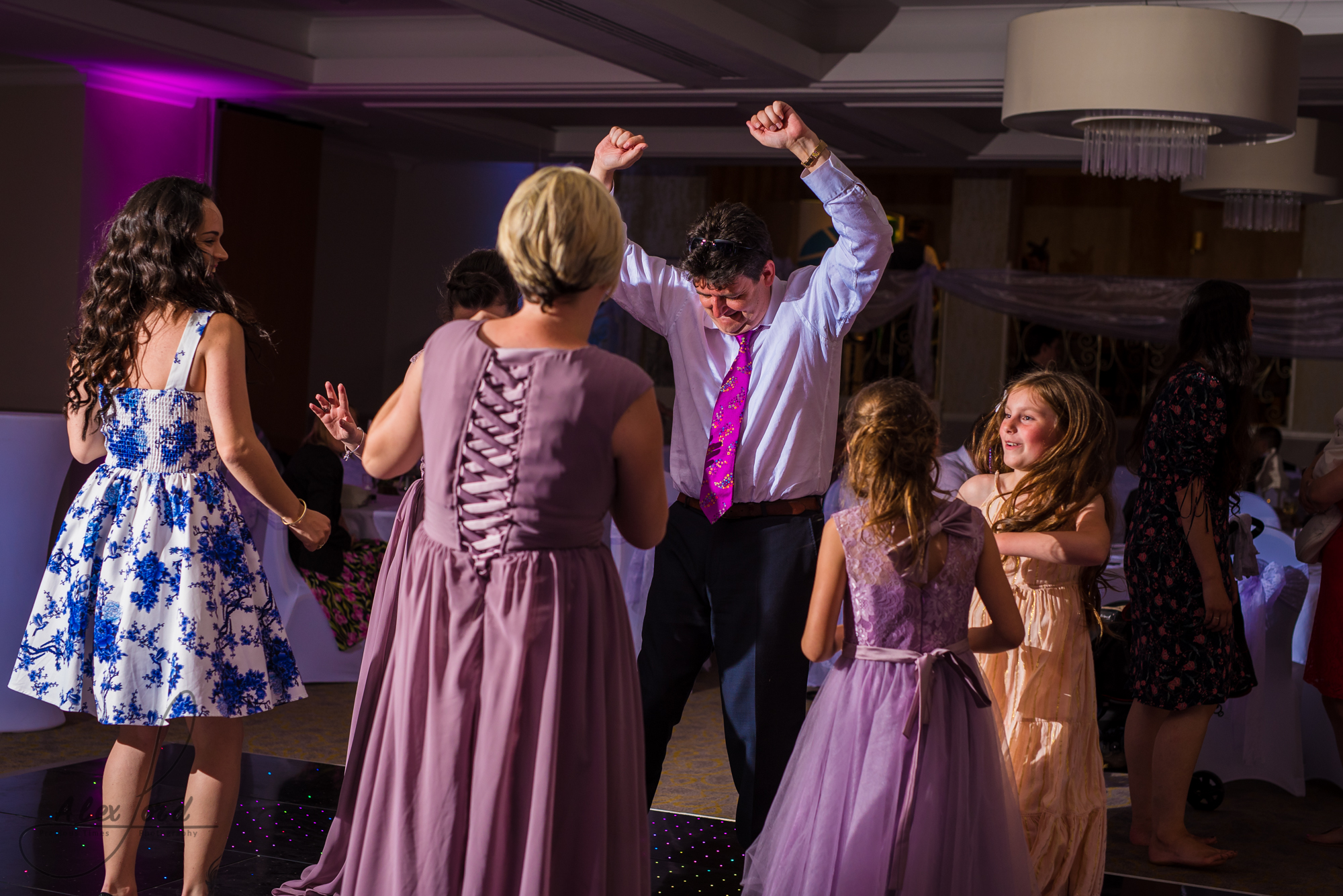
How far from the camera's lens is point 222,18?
247 inches

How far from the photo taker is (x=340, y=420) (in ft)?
7.91

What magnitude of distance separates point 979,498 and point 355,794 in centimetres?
146

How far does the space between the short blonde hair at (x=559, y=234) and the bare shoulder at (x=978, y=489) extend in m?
1.33

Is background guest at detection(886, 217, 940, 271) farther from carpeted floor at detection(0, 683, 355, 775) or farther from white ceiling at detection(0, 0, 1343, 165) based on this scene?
carpeted floor at detection(0, 683, 355, 775)

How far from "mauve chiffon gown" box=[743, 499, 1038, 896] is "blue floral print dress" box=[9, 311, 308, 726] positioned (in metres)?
1.04

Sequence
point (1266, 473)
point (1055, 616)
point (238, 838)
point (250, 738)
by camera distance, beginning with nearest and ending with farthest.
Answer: point (1055, 616) < point (238, 838) < point (250, 738) < point (1266, 473)

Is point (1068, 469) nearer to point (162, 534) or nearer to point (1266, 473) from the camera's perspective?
point (162, 534)

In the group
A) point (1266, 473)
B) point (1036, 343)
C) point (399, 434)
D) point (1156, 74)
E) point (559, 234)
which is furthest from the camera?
point (1036, 343)

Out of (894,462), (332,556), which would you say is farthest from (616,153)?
(332,556)

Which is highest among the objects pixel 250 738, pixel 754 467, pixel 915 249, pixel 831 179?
pixel 915 249

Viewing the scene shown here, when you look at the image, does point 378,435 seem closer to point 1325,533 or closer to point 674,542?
point 674,542

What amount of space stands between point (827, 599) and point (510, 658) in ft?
2.06

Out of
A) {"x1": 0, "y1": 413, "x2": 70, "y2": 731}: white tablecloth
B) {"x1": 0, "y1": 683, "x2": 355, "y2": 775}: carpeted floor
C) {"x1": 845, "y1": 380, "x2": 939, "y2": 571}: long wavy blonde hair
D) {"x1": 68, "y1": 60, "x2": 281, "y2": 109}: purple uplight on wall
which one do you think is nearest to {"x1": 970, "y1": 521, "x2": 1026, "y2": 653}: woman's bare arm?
{"x1": 845, "y1": 380, "x2": 939, "y2": 571}: long wavy blonde hair

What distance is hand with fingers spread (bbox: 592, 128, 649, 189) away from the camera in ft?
8.50
